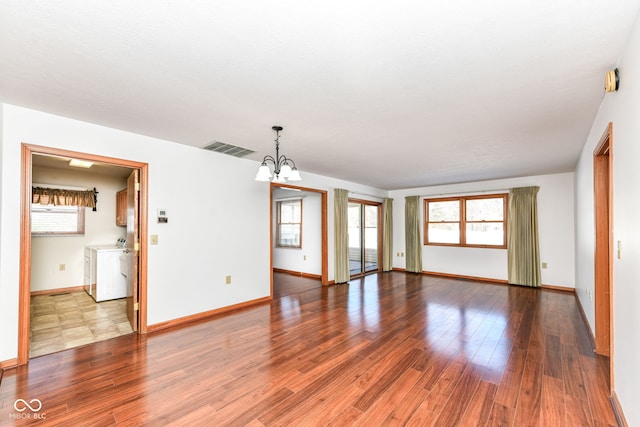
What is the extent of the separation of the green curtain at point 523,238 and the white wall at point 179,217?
5207 mm

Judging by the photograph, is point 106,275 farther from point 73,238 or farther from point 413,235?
point 413,235

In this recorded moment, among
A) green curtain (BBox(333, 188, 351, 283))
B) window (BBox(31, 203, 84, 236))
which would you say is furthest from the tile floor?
green curtain (BBox(333, 188, 351, 283))

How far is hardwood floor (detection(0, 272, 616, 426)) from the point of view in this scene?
201 centimetres

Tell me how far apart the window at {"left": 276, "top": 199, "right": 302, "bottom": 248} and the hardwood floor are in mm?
3616

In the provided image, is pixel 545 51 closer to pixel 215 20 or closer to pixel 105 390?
pixel 215 20

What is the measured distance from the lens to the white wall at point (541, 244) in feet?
19.3

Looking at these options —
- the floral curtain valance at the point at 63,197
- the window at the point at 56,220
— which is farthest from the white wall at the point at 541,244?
the window at the point at 56,220

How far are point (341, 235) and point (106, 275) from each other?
4494 millimetres

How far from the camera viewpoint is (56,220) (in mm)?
5609

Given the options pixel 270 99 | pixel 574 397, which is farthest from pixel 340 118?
pixel 574 397

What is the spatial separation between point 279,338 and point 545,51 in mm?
3430

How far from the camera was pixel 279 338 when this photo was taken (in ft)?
11.0

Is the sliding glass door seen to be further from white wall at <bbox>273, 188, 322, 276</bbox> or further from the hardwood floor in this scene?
the hardwood floor

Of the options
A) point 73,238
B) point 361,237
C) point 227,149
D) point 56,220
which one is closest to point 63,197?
point 56,220
